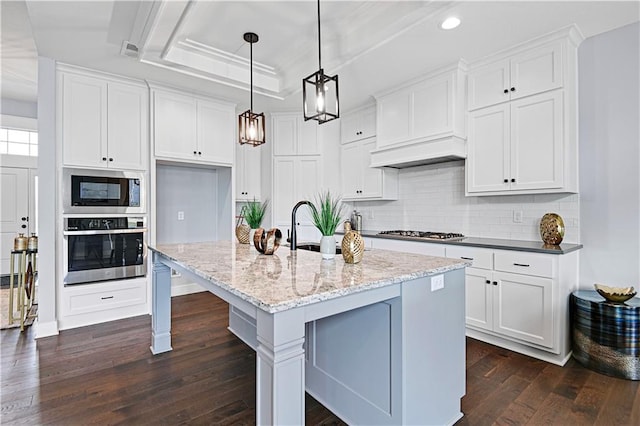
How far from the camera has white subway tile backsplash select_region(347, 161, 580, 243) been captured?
2.98 metres

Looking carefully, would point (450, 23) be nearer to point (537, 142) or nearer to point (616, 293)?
point (537, 142)

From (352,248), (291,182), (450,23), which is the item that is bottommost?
(352,248)

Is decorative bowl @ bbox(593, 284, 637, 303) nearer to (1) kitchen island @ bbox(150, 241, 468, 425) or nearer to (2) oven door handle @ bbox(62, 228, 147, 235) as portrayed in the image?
(1) kitchen island @ bbox(150, 241, 468, 425)

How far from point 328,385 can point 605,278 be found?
245cm

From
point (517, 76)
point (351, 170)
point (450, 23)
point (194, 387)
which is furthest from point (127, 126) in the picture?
point (517, 76)

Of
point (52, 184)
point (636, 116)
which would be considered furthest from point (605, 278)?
point (52, 184)

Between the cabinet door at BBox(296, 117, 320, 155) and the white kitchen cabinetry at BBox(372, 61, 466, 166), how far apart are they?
1169 mm

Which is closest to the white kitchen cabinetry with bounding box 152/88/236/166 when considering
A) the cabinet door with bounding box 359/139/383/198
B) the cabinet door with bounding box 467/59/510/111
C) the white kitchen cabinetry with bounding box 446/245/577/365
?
the cabinet door with bounding box 359/139/383/198

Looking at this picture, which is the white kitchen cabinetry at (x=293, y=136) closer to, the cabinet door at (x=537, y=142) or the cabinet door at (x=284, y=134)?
Answer: the cabinet door at (x=284, y=134)

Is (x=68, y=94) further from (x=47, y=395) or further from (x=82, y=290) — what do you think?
(x=47, y=395)

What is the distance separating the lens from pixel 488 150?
3139mm

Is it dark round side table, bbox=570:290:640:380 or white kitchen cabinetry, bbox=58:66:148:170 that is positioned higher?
white kitchen cabinetry, bbox=58:66:148:170

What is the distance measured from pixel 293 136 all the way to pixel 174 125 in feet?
5.44

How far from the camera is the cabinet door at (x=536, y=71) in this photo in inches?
106
